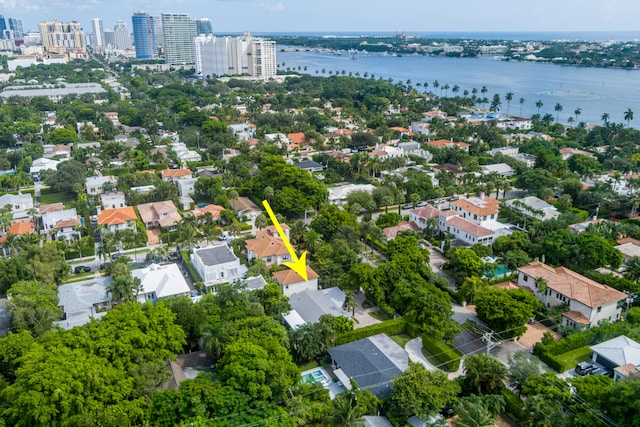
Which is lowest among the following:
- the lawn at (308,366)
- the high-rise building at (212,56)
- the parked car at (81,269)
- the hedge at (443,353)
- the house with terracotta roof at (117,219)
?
the parked car at (81,269)

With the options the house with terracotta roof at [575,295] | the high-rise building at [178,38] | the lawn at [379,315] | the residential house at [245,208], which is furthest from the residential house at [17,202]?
the high-rise building at [178,38]

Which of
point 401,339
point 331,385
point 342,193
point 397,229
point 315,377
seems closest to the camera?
point 331,385

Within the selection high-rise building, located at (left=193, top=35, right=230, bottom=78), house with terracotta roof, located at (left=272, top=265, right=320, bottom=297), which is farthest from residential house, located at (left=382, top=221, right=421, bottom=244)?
high-rise building, located at (left=193, top=35, right=230, bottom=78)

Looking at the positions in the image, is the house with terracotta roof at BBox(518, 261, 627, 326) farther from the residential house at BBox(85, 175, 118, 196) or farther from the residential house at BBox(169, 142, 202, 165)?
the residential house at BBox(169, 142, 202, 165)

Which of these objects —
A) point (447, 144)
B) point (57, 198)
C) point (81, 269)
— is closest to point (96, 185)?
point (57, 198)

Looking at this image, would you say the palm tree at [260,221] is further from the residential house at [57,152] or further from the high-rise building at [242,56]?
the high-rise building at [242,56]

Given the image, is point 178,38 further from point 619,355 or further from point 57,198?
point 619,355
